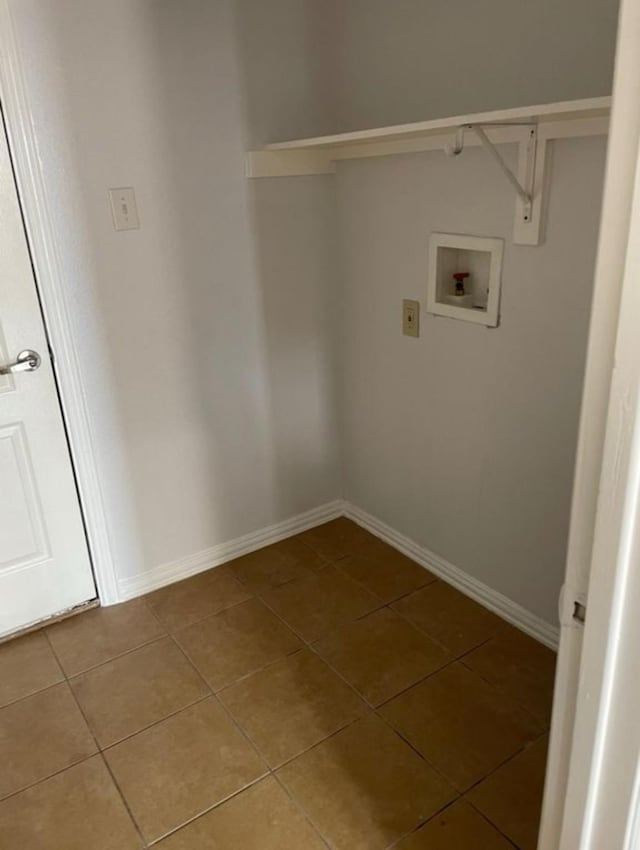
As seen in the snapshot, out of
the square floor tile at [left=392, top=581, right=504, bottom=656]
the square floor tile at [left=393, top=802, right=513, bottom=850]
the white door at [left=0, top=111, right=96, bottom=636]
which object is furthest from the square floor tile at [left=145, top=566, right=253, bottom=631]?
the square floor tile at [left=393, top=802, right=513, bottom=850]

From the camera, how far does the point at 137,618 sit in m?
2.25

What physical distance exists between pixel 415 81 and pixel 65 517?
176 centimetres

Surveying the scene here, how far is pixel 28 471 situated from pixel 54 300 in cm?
54

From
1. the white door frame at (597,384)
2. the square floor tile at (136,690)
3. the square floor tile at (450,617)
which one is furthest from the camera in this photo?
the square floor tile at (450,617)

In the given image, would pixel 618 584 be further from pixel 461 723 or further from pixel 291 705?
pixel 291 705

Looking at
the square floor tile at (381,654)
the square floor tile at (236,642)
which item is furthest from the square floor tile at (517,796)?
the square floor tile at (236,642)

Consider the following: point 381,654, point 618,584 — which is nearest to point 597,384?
point 618,584

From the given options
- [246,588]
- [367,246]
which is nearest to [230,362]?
[367,246]

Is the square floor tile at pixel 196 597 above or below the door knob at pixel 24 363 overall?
below

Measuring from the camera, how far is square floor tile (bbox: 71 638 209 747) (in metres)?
1.82

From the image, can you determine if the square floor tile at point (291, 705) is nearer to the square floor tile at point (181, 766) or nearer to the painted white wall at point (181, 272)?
the square floor tile at point (181, 766)

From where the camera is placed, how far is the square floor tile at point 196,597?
2.25 meters

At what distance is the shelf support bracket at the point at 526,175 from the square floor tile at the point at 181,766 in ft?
5.05

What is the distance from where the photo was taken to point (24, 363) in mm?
1959
